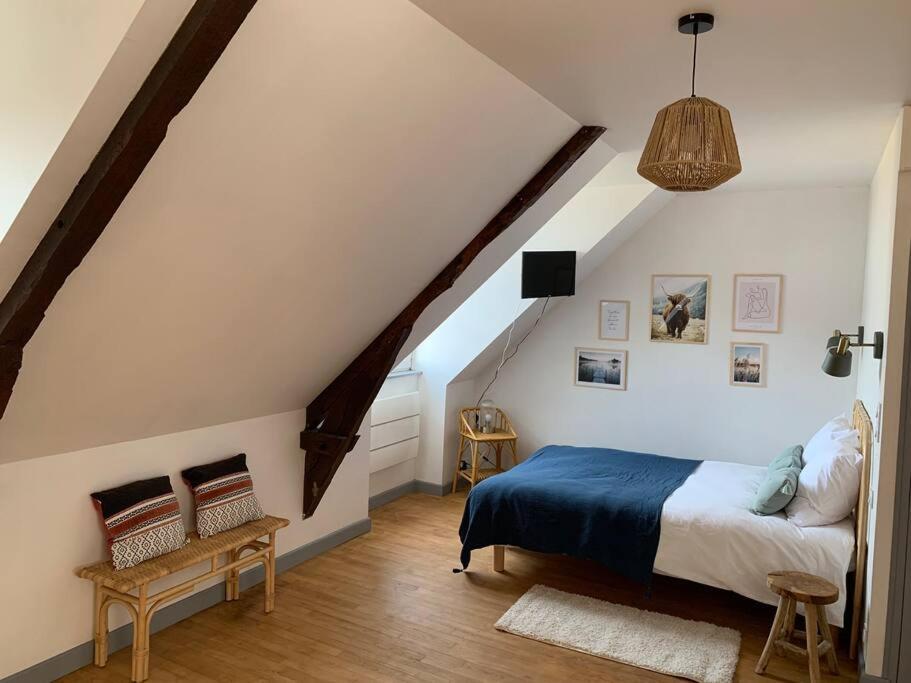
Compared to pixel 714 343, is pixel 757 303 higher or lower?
higher

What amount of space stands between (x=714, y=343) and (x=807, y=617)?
2.73 m

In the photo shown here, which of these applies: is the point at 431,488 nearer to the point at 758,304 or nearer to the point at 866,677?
the point at 758,304

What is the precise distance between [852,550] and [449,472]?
10.9ft

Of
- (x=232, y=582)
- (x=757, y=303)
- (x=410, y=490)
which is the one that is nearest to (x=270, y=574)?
(x=232, y=582)

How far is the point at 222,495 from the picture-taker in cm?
372

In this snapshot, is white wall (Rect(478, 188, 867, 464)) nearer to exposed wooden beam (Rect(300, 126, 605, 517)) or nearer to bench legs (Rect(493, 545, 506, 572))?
bench legs (Rect(493, 545, 506, 572))

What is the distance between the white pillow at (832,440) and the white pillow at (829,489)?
18 millimetres

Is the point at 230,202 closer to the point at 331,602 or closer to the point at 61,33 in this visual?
the point at 61,33

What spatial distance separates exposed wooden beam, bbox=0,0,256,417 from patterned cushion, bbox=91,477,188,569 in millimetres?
1230

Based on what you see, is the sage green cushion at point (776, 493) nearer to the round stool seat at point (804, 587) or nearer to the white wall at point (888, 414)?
the round stool seat at point (804, 587)

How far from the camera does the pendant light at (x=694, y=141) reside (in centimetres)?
224

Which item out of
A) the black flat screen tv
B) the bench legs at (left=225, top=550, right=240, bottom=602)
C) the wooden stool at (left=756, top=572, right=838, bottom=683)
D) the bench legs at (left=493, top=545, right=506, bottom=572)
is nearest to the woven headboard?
the wooden stool at (left=756, top=572, right=838, bottom=683)

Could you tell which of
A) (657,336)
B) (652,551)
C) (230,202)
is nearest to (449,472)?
(657,336)

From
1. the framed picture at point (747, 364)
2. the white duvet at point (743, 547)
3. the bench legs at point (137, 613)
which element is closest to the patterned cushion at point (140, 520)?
the bench legs at point (137, 613)
